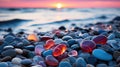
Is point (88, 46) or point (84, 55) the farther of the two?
point (88, 46)

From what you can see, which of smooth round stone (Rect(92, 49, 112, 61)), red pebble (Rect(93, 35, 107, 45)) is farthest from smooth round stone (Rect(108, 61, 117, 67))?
red pebble (Rect(93, 35, 107, 45))

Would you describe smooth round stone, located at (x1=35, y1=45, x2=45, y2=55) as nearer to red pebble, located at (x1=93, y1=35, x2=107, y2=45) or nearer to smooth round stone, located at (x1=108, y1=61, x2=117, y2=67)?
red pebble, located at (x1=93, y1=35, x2=107, y2=45)

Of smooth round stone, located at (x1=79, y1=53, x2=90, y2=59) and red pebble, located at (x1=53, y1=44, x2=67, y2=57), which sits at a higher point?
red pebble, located at (x1=53, y1=44, x2=67, y2=57)

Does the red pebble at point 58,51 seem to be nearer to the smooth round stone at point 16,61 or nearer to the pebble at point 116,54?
the smooth round stone at point 16,61

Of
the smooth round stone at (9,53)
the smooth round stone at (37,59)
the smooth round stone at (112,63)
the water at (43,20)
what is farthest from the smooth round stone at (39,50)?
the water at (43,20)

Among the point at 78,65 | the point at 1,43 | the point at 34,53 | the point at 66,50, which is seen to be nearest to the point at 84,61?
the point at 78,65

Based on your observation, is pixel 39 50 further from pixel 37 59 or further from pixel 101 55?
pixel 101 55

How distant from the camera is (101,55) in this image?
2758 millimetres

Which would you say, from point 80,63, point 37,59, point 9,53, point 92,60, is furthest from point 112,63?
point 9,53

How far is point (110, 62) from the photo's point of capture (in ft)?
8.97

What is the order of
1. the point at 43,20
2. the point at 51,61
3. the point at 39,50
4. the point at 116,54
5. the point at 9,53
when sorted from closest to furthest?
the point at 51,61 → the point at 116,54 → the point at 9,53 → the point at 39,50 → the point at 43,20

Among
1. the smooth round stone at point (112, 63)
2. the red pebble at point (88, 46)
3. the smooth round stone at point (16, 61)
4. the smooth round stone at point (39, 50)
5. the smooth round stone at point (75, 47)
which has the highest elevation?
the smooth round stone at point (39, 50)

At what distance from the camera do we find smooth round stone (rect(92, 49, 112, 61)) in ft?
9.00

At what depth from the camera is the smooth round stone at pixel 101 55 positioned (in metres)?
2.74
